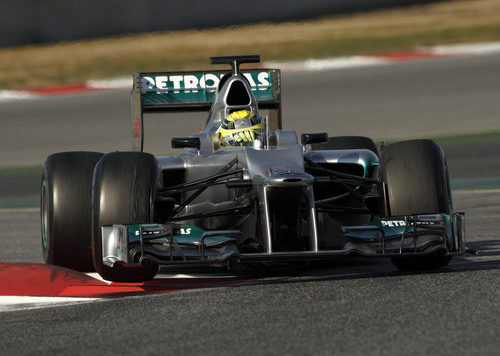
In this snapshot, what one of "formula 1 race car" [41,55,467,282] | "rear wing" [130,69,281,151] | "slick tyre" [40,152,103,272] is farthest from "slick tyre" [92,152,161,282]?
"rear wing" [130,69,281,151]

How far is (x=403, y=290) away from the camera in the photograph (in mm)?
5961

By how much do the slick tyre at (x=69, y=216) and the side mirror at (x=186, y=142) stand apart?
2.19ft

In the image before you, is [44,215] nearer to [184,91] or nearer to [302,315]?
[184,91]

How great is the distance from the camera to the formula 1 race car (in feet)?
20.8

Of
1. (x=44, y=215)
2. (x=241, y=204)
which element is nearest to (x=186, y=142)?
(x=241, y=204)

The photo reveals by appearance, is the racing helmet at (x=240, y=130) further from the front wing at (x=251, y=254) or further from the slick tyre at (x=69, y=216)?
the front wing at (x=251, y=254)

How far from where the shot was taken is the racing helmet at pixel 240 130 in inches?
314

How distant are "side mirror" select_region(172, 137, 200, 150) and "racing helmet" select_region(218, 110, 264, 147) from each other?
0.23 m

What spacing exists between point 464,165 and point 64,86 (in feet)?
30.6

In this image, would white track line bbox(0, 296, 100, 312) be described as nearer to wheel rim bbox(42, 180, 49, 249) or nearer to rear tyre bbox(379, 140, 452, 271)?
wheel rim bbox(42, 180, 49, 249)

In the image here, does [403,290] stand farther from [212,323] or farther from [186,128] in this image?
[186,128]

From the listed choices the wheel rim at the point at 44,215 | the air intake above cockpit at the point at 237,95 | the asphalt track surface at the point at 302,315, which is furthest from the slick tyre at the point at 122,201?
the air intake above cockpit at the point at 237,95

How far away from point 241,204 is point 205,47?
1476cm

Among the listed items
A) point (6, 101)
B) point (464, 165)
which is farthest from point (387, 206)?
point (6, 101)
